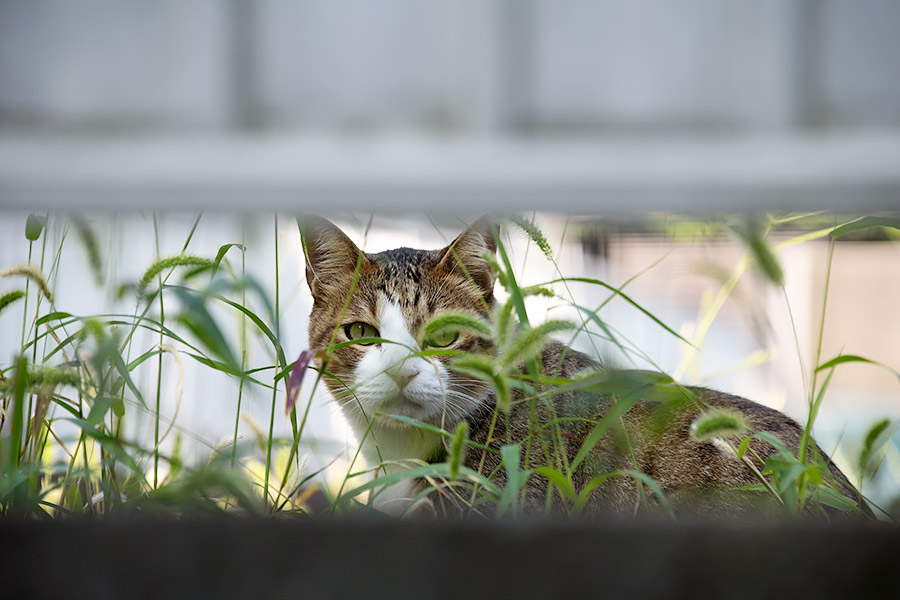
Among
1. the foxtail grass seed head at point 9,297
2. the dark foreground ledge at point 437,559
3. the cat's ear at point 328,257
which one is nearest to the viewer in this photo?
the dark foreground ledge at point 437,559

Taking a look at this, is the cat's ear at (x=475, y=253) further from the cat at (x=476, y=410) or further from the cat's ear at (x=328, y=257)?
the cat's ear at (x=328, y=257)

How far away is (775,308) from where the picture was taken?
174cm

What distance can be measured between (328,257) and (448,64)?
1.73 ft

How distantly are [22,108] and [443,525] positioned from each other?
2.05 feet

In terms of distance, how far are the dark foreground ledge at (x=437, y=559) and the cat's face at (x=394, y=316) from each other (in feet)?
1.57

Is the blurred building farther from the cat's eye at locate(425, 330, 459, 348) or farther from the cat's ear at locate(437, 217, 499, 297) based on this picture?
the cat's eye at locate(425, 330, 459, 348)

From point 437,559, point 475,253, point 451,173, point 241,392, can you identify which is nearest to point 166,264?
point 241,392

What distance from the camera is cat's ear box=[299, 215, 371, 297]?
105 centimetres

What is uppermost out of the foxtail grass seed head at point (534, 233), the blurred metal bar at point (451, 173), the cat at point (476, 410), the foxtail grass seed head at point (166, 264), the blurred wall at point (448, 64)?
the blurred wall at point (448, 64)

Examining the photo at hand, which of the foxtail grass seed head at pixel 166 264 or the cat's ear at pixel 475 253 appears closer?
the foxtail grass seed head at pixel 166 264

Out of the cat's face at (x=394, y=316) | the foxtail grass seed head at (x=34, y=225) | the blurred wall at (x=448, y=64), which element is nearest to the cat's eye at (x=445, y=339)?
the cat's face at (x=394, y=316)

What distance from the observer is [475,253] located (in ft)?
3.51

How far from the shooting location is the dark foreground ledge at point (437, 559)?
0.44 m

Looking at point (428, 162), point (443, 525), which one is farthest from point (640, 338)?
point (443, 525)
